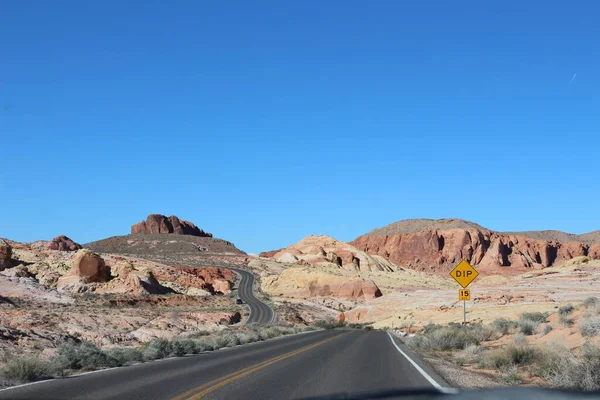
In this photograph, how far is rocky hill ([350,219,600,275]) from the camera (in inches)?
5866

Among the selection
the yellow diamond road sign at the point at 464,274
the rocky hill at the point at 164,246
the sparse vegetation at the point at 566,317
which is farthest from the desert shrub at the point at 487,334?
the rocky hill at the point at 164,246

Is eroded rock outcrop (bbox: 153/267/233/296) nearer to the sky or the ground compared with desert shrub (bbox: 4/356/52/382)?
nearer to the sky

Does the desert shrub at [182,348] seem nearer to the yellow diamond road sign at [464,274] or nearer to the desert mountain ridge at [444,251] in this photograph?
the yellow diamond road sign at [464,274]

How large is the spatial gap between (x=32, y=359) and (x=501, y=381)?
10642mm

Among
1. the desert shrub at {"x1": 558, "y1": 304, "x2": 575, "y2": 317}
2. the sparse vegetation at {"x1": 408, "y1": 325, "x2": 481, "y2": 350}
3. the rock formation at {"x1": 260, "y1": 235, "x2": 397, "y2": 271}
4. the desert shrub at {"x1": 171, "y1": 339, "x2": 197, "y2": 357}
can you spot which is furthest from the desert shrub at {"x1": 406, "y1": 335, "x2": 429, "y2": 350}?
the rock formation at {"x1": 260, "y1": 235, "x2": 397, "y2": 271}

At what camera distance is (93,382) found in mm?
11844

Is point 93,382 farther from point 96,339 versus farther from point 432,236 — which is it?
point 432,236

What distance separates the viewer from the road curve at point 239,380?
10.2m

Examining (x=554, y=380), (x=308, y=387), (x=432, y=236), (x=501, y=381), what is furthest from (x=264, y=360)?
(x=432, y=236)

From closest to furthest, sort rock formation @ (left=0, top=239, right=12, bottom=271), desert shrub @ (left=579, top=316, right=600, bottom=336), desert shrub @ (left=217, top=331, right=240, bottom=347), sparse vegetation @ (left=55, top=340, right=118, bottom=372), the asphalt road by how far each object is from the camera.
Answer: sparse vegetation @ (left=55, top=340, right=118, bottom=372), desert shrub @ (left=579, top=316, right=600, bottom=336), desert shrub @ (left=217, top=331, right=240, bottom=347), the asphalt road, rock formation @ (left=0, top=239, right=12, bottom=271)

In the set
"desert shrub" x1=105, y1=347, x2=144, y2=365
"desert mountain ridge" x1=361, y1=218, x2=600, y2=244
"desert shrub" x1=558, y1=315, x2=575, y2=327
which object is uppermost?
"desert mountain ridge" x1=361, y1=218, x2=600, y2=244

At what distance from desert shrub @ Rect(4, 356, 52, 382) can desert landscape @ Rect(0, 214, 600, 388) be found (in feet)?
0.45

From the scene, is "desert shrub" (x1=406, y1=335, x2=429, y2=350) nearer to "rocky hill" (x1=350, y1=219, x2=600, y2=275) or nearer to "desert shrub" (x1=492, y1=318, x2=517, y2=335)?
"desert shrub" (x1=492, y1=318, x2=517, y2=335)

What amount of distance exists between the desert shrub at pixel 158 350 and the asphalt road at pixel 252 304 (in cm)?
4049
